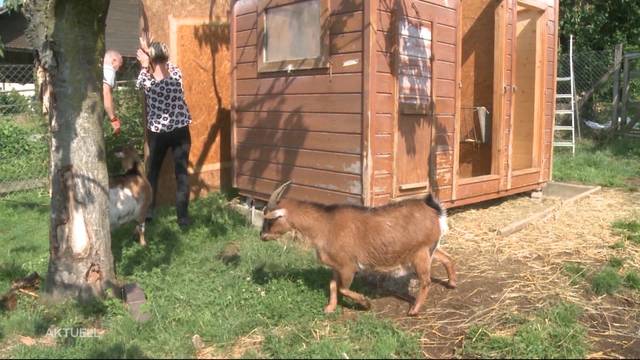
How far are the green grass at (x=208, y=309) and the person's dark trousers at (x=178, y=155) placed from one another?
1.50 feet

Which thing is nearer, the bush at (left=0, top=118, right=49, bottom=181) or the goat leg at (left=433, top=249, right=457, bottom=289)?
the goat leg at (left=433, top=249, right=457, bottom=289)

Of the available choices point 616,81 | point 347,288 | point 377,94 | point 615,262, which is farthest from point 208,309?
point 616,81

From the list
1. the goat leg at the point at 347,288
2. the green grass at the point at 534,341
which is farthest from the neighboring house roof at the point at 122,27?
the green grass at the point at 534,341

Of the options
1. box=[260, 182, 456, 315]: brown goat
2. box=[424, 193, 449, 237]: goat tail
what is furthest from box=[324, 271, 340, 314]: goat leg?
box=[424, 193, 449, 237]: goat tail

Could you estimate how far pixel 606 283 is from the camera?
4.88 metres

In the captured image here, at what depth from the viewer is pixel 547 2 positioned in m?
8.42

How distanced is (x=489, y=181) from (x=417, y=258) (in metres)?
3.53

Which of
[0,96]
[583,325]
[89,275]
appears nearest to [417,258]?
[583,325]

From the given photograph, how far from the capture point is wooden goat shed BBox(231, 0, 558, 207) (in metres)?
5.91

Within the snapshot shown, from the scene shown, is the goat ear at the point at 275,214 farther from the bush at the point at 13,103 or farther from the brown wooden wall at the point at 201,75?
the bush at the point at 13,103

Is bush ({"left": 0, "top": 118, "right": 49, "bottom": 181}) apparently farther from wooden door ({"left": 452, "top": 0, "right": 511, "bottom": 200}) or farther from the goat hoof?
the goat hoof

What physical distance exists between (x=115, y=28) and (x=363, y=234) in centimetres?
2032

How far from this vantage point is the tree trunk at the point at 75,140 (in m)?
4.38

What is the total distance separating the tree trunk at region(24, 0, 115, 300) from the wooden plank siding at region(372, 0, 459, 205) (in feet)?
8.83
